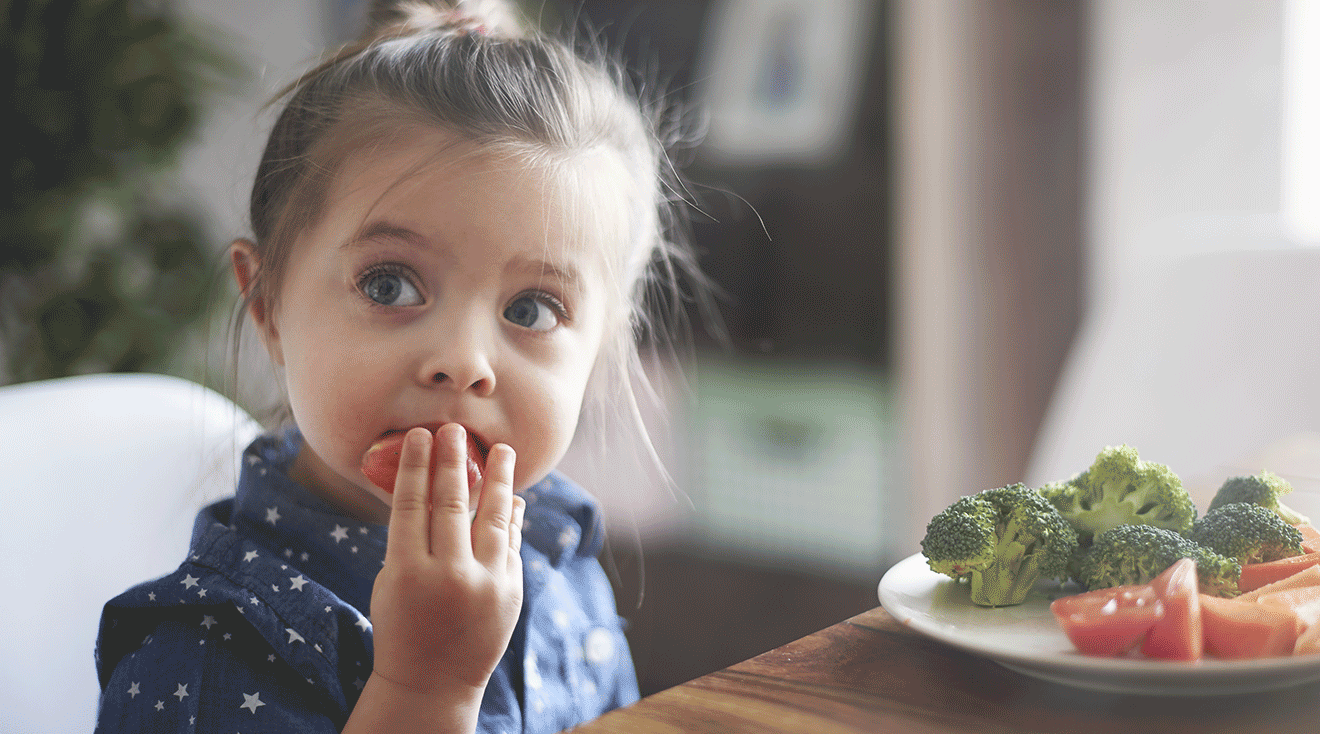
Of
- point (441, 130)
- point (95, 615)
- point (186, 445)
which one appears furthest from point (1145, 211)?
point (95, 615)

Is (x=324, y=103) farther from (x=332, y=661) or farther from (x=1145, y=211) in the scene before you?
(x=1145, y=211)

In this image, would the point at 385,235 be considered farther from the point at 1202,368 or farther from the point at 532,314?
the point at 1202,368

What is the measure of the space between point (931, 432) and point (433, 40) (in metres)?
1.71

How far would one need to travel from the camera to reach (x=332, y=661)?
79cm

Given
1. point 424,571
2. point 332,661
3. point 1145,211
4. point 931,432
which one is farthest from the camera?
point 931,432

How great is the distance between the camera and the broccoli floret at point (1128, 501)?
0.69m

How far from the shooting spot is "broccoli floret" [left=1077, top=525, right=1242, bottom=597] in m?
0.60

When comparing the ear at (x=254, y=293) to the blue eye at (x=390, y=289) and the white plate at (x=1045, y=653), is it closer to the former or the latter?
the blue eye at (x=390, y=289)

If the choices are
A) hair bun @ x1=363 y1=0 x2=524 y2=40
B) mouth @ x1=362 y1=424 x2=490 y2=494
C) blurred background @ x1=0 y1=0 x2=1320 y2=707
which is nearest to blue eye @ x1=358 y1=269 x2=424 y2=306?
mouth @ x1=362 y1=424 x2=490 y2=494

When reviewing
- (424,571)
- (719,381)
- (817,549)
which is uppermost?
(719,381)

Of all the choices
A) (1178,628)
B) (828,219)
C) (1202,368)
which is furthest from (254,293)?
(828,219)

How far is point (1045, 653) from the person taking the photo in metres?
0.53

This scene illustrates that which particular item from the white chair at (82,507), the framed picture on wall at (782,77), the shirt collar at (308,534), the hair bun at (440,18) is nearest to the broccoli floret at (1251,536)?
the shirt collar at (308,534)

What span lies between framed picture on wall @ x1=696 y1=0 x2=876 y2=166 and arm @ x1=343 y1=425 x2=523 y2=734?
1916 mm
